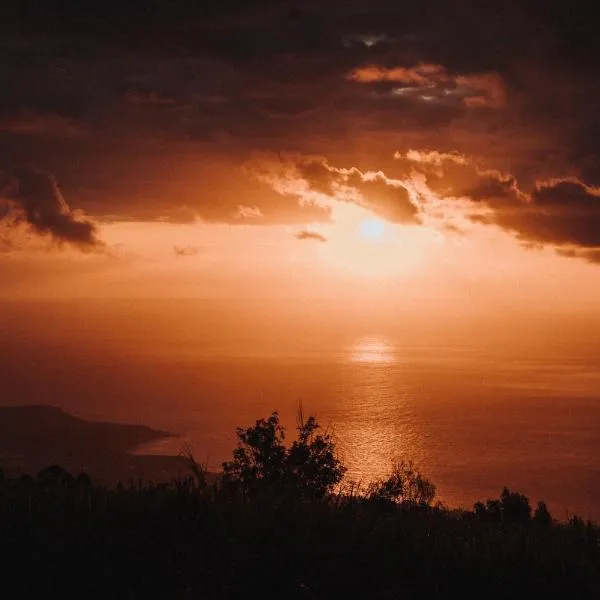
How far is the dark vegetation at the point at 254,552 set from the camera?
16.8ft

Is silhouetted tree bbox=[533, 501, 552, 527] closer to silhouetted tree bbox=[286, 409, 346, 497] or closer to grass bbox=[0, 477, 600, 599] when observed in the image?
grass bbox=[0, 477, 600, 599]

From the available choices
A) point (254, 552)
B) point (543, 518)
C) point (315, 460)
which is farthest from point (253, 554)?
point (315, 460)

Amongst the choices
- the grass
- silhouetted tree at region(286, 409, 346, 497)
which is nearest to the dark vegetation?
the grass

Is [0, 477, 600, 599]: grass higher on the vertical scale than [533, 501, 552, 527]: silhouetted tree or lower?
higher

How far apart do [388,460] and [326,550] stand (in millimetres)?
181652

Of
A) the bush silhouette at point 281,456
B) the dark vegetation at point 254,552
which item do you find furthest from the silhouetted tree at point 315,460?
the dark vegetation at point 254,552

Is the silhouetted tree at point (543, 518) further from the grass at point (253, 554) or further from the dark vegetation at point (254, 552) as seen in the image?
the grass at point (253, 554)

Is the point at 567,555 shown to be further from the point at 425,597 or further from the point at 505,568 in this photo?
the point at 425,597

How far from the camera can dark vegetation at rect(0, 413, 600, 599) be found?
16.8ft

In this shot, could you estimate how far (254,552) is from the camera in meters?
5.33

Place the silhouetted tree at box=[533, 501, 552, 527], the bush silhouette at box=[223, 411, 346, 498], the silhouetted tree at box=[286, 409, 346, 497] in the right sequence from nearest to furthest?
the silhouetted tree at box=[533, 501, 552, 527], the silhouetted tree at box=[286, 409, 346, 497], the bush silhouette at box=[223, 411, 346, 498]

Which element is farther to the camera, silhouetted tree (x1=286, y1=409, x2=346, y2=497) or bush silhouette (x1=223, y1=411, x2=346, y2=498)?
bush silhouette (x1=223, y1=411, x2=346, y2=498)

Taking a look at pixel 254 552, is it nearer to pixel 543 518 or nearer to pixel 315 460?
pixel 543 518

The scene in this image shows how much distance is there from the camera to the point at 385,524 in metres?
5.94
